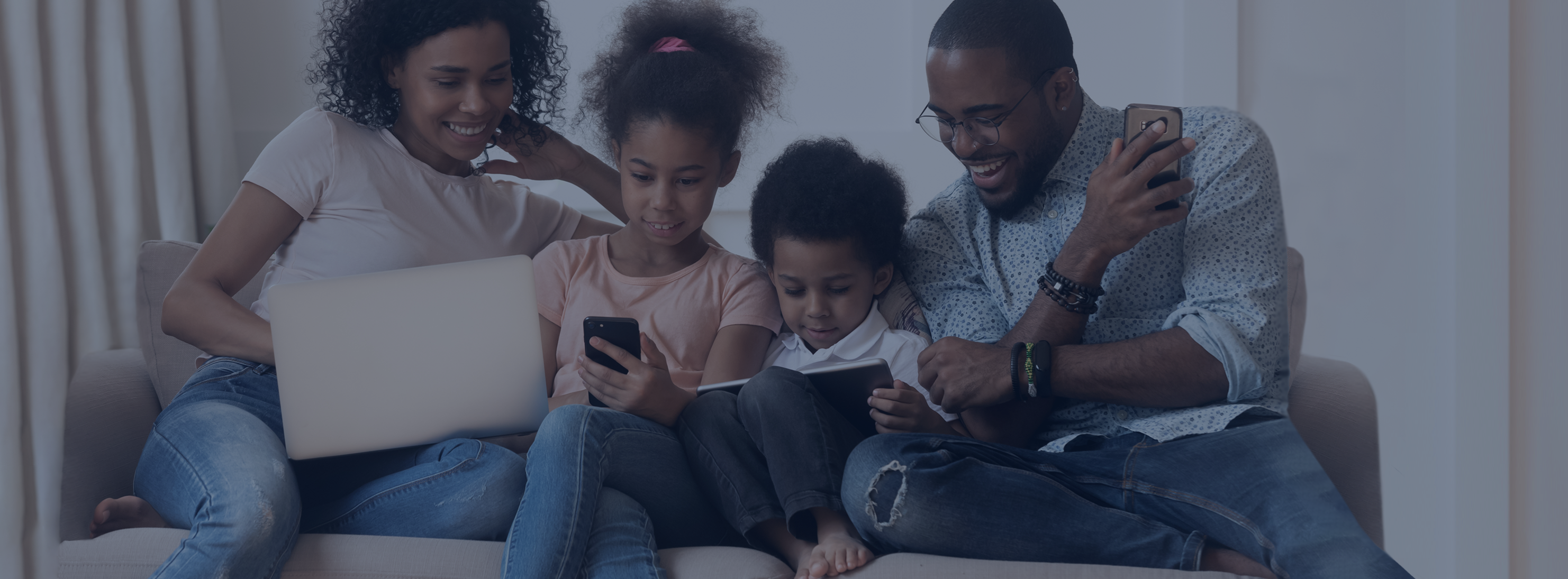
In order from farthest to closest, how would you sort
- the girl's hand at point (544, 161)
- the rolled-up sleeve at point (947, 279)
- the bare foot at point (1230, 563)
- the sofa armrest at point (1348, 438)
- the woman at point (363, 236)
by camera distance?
the girl's hand at point (544, 161) → the rolled-up sleeve at point (947, 279) → the sofa armrest at point (1348, 438) → the woman at point (363, 236) → the bare foot at point (1230, 563)

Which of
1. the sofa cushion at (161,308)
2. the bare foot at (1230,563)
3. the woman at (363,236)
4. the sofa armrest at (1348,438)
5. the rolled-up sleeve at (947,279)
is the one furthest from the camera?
the sofa cushion at (161,308)

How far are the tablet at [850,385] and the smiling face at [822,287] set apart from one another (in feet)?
0.61

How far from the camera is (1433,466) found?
218 cm

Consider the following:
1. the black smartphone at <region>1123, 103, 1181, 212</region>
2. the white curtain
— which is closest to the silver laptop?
the black smartphone at <region>1123, 103, 1181, 212</region>

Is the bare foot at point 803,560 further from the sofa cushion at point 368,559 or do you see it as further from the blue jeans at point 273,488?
the blue jeans at point 273,488

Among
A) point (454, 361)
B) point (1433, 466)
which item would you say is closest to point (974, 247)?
point (454, 361)

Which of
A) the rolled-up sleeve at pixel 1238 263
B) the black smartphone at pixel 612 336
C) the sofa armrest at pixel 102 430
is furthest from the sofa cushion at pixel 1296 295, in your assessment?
the sofa armrest at pixel 102 430

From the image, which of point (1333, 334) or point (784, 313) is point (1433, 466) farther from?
point (784, 313)

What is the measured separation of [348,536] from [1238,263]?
1.30 meters

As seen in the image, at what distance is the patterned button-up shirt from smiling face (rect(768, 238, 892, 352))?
0.12 meters

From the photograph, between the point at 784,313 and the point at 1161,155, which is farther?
the point at 784,313

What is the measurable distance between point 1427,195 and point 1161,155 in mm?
1224

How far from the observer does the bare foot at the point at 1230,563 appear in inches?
46.4

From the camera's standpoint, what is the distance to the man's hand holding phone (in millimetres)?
1306
